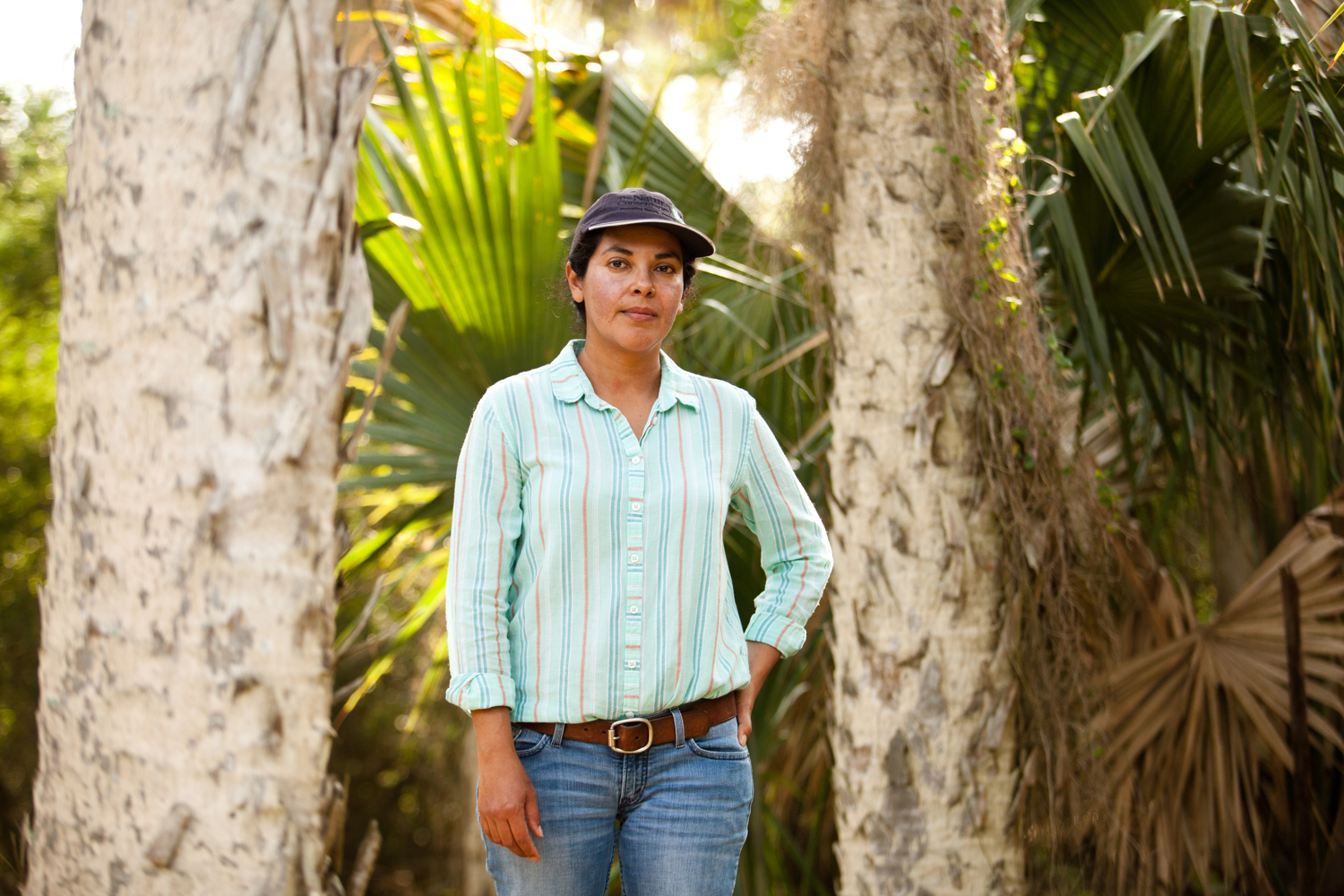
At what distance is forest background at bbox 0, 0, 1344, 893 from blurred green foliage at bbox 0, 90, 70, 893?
1.52m

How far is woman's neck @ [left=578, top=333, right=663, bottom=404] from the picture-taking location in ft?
5.40

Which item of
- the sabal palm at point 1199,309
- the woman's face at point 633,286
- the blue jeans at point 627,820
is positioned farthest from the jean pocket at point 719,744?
the sabal palm at point 1199,309

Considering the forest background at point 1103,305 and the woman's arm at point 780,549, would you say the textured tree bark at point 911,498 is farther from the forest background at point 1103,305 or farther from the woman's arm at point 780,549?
the woman's arm at point 780,549

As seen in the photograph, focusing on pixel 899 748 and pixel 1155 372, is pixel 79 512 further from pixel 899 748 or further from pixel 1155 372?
pixel 1155 372

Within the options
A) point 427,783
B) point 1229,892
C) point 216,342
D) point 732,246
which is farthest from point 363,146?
point 427,783

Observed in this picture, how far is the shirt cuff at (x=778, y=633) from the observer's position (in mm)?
1748

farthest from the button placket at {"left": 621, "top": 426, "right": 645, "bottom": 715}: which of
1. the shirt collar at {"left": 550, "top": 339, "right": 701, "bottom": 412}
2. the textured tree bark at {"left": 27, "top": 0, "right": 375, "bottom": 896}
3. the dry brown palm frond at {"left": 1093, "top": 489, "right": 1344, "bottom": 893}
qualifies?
the dry brown palm frond at {"left": 1093, "top": 489, "right": 1344, "bottom": 893}

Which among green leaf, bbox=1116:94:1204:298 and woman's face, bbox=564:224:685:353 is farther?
green leaf, bbox=1116:94:1204:298

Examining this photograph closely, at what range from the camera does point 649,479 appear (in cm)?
155

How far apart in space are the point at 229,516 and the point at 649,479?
659mm

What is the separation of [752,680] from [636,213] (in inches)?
31.2

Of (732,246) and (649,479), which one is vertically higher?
(732,246)

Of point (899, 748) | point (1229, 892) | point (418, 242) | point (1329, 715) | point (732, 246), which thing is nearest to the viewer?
point (899, 748)

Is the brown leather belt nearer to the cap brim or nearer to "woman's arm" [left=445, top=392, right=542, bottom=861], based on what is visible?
"woman's arm" [left=445, top=392, right=542, bottom=861]
